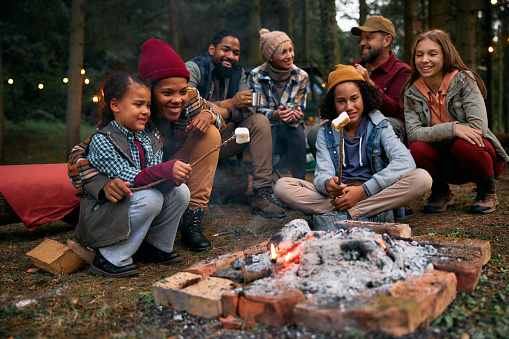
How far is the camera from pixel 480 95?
3557 millimetres

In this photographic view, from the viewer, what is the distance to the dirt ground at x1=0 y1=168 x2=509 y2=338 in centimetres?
178

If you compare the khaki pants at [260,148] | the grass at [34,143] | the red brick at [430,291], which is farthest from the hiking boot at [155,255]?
the grass at [34,143]

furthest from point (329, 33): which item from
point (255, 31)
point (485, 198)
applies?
point (255, 31)

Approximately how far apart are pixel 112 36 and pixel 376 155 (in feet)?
30.1

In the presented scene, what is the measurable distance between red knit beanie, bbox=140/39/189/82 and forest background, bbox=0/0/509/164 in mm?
3290

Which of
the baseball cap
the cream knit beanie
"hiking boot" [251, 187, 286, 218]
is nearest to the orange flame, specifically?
"hiking boot" [251, 187, 286, 218]

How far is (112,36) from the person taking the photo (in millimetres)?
10703

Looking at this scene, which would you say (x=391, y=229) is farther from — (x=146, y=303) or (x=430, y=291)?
(x=146, y=303)

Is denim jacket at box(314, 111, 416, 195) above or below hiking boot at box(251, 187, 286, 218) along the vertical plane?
above

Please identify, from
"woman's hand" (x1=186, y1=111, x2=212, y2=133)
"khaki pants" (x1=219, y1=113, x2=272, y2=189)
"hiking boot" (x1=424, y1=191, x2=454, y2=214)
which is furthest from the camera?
"khaki pants" (x1=219, y1=113, x2=272, y2=189)


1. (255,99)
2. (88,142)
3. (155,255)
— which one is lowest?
(155,255)

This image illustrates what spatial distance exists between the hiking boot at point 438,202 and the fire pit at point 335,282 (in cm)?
154

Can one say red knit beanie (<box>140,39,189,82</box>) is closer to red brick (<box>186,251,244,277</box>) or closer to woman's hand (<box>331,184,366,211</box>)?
red brick (<box>186,251,244,277</box>)

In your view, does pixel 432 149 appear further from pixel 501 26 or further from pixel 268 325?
pixel 501 26
